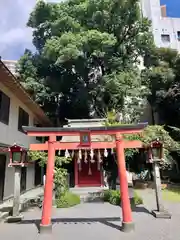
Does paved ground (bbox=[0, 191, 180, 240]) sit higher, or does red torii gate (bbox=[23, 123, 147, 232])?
red torii gate (bbox=[23, 123, 147, 232])

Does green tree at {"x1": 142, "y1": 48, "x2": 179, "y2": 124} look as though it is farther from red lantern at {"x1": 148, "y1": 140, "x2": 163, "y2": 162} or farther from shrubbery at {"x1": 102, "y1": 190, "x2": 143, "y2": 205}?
red lantern at {"x1": 148, "y1": 140, "x2": 163, "y2": 162}

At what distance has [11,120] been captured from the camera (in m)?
12.9

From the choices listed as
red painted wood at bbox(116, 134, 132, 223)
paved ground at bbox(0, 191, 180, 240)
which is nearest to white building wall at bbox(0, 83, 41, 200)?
paved ground at bbox(0, 191, 180, 240)

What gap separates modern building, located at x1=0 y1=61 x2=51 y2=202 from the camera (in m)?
11.0

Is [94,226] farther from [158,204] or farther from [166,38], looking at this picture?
[166,38]

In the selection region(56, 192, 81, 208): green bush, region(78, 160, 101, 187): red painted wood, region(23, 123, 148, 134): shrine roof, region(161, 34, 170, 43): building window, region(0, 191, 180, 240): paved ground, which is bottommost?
region(0, 191, 180, 240): paved ground

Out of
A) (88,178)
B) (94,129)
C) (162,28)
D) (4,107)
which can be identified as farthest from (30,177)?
(162,28)

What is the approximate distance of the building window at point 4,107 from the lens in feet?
37.3

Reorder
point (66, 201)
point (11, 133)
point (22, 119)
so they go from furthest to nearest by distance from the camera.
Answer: point (22, 119) → point (11, 133) → point (66, 201)

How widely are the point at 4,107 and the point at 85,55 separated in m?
13.2

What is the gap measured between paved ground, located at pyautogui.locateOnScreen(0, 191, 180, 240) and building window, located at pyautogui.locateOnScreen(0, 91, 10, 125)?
4.91 metres

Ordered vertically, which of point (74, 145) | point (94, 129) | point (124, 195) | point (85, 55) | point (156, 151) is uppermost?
point (85, 55)

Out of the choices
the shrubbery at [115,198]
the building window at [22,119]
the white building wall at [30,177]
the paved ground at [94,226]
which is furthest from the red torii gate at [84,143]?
the white building wall at [30,177]

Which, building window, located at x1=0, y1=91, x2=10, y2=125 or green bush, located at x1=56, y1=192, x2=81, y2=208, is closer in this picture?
green bush, located at x1=56, y1=192, x2=81, y2=208
